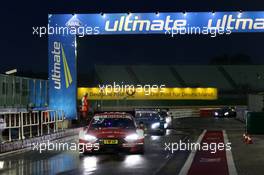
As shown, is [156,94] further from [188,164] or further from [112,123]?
[188,164]

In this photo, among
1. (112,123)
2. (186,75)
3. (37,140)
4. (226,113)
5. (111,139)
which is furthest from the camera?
(186,75)

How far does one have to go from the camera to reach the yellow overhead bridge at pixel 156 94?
9044 cm

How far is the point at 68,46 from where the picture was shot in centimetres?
3562

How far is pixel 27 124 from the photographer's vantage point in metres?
25.3

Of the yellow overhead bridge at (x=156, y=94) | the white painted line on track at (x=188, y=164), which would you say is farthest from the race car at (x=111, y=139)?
the yellow overhead bridge at (x=156, y=94)

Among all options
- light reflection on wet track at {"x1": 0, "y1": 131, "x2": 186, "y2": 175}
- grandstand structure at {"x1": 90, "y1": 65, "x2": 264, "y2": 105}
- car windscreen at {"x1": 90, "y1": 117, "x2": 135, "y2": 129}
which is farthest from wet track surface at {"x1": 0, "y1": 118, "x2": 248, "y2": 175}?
grandstand structure at {"x1": 90, "y1": 65, "x2": 264, "y2": 105}

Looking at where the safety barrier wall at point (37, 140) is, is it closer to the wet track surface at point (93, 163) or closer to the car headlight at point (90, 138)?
the wet track surface at point (93, 163)

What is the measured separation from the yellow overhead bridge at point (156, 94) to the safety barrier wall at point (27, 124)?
Answer: 191ft

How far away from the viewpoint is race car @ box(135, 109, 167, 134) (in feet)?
107

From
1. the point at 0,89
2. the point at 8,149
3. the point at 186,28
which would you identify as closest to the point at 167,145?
the point at 8,149

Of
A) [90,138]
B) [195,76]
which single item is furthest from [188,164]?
[195,76]

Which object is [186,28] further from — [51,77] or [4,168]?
[4,168]

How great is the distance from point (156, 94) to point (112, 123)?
2828 inches

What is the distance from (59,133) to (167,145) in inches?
254
